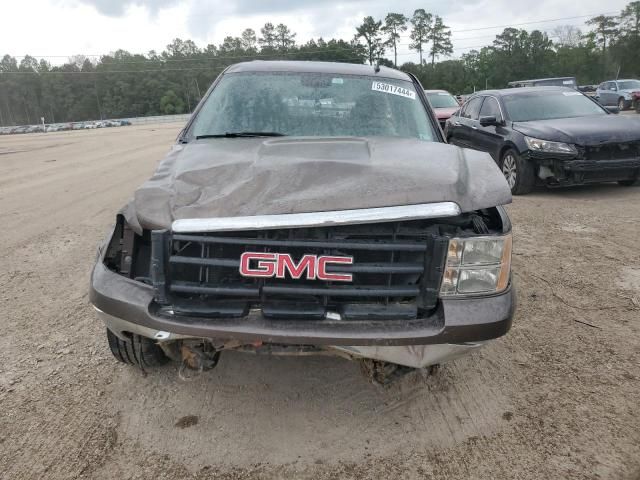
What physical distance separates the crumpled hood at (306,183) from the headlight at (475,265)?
0.17 meters

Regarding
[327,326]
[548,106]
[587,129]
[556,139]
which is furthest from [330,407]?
[548,106]

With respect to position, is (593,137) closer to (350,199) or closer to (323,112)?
(323,112)

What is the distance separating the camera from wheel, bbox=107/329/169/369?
2.76m

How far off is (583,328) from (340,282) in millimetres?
2267

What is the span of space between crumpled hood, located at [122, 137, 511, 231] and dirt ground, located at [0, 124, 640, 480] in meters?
1.10

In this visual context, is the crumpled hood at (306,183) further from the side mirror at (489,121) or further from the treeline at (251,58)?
the treeline at (251,58)

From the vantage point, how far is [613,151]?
7.02 m

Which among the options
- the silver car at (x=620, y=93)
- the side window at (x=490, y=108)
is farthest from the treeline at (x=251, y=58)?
the side window at (x=490, y=108)

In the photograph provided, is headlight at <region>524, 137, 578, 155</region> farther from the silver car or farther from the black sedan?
the silver car

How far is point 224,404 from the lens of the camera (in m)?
2.70

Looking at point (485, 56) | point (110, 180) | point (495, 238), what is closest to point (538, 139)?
point (495, 238)

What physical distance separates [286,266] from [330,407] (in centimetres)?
104

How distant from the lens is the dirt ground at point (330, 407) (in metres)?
2.27

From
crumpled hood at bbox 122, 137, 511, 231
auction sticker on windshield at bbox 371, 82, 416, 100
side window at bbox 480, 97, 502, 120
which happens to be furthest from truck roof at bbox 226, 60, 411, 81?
side window at bbox 480, 97, 502, 120
